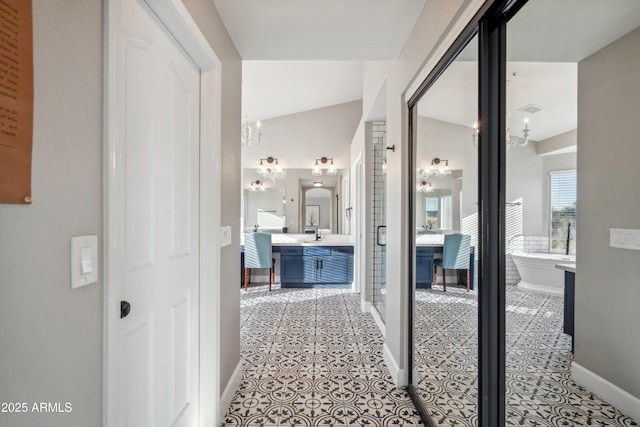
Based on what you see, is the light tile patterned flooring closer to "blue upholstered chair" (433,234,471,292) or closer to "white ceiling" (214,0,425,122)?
"blue upholstered chair" (433,234,471,292)

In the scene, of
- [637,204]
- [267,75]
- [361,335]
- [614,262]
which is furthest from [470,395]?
[267,75]

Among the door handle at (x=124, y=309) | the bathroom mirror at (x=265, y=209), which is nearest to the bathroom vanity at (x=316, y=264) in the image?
the bathroom mirror at (x=265, y=209)

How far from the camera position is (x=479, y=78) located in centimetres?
115

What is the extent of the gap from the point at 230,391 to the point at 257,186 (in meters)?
3.53

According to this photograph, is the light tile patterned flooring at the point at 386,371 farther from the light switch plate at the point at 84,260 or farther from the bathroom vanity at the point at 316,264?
the light switch plate at the point at 84,260

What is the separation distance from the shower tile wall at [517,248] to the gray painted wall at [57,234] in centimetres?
132

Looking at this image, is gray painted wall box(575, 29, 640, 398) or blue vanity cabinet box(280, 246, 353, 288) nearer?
gray painted wall box(575, 29, 640, 398)

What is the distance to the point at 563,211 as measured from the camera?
87 centimetres

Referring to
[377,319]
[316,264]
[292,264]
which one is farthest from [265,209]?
[377,319]

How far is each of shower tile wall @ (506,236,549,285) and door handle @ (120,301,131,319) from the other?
1.37 m

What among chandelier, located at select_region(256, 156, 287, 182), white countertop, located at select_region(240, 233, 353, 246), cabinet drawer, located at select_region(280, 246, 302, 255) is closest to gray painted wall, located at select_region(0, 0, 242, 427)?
cabinet drawer, located at select_region(280, 246, 302, 255)

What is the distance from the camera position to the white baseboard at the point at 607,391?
71 centimetres

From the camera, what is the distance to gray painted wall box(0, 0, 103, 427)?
1.73 ft

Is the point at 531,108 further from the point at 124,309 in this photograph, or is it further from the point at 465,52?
the point at 124,309
